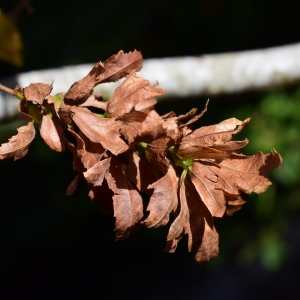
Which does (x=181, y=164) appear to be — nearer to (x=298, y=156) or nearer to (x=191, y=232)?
(x=191, y=232)

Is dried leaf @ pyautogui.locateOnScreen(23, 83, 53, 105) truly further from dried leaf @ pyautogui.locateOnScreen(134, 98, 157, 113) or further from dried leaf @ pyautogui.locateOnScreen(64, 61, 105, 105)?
dried leaf @ pyautogui.locateOnScreen(134, 98, 157, 113)

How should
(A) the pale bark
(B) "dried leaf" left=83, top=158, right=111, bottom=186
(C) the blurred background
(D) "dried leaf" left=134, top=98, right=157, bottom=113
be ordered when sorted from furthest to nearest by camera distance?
(C) the blurred background
(A) the pale bark
(D) "dried leaf" left=134, top=98, right=157, bottom=113
(B) "dried leaf" left=83, top=158, right=111, bottom=186

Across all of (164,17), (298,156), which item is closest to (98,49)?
(164,17)

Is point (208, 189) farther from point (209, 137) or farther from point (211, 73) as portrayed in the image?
point (211, 73)

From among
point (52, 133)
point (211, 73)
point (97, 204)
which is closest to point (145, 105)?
point (52, 133)

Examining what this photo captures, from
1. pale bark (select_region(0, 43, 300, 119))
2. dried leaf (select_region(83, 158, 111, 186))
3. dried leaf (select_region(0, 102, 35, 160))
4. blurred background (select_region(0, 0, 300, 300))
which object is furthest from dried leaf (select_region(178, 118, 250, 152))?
blurred background (select_region(0, 0, 300, 300))
